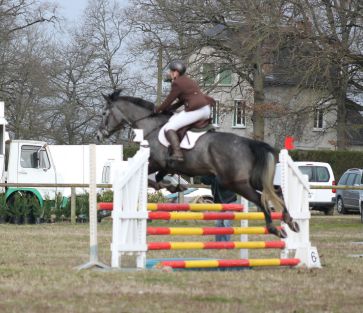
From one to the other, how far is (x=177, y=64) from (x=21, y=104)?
45.9 m

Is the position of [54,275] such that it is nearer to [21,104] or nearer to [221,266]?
[221,266]

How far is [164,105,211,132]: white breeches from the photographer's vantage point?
479 inches

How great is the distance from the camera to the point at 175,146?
12062 mm

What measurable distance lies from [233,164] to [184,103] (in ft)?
3.38

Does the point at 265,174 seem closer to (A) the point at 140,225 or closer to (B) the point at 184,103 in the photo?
(B) the point at 184,103

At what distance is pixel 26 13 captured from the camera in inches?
2041

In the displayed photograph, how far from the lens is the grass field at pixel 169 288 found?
27.6ft

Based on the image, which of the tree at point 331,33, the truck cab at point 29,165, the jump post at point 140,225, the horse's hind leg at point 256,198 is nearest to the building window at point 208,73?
the tree at point 331,33

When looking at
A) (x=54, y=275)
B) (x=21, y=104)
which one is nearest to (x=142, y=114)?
(x=54, y=275)

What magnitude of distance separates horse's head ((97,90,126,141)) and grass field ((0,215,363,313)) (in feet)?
5.70

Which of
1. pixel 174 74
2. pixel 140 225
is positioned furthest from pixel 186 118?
pixel 140 225

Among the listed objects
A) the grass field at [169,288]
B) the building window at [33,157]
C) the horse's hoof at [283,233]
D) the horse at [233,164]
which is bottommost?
the grass field at [169,288]

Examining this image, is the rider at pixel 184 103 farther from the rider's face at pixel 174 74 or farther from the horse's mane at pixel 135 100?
the horse's mane at pixel 135 100

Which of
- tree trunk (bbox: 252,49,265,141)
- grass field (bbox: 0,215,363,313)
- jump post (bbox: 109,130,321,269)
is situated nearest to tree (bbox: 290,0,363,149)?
tree trunk (bbox: 252,49,265,141)
